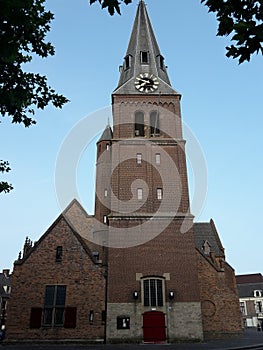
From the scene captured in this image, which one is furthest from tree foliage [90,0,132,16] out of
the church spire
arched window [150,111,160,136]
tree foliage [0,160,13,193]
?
the church spire

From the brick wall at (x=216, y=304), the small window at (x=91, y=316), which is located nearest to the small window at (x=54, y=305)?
the small window at (x=91, y=316)

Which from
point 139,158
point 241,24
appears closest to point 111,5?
point 241,24

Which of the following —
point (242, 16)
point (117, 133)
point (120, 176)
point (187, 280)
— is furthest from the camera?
point (117, 133)

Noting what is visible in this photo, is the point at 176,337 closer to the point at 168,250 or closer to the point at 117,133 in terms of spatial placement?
the point at 168,250

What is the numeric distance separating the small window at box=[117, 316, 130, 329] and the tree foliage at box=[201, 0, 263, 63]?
67.0 ft

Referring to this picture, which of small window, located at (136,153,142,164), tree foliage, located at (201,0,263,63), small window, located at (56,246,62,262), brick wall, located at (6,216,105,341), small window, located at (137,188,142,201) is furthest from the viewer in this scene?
small window, located at (136,153,142,164)

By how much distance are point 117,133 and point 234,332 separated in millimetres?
18586

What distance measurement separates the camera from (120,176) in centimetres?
2705

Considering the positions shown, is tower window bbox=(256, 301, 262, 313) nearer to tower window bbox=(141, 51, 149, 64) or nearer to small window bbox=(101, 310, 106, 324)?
small window bbox=(101, 310, 106, 324)

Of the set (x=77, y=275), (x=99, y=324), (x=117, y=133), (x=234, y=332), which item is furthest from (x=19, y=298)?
(x=234, y=332)

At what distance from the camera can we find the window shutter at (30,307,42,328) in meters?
22.1

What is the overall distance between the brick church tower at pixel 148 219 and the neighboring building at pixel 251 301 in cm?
4198

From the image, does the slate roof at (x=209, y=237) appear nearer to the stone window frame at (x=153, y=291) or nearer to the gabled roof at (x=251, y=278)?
the stone window frame at (x=153, y=291)

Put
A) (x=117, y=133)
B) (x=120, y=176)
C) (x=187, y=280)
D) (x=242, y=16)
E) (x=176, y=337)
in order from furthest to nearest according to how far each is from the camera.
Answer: (x=117, y=133)
(x=120, y=176)
(x=187, y=280)
(x=176, y=337)
(x=242, y=16)
